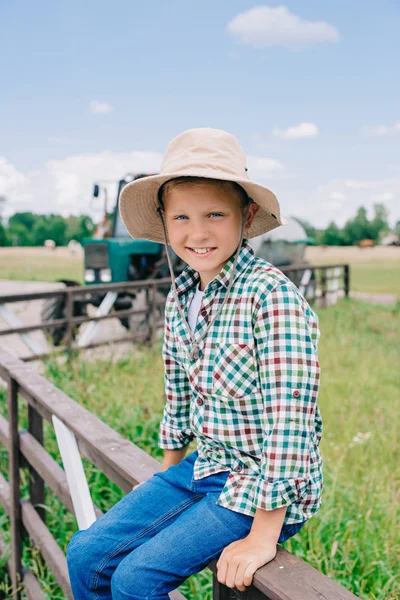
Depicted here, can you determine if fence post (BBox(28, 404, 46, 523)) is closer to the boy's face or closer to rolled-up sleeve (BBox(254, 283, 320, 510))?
the boy's face

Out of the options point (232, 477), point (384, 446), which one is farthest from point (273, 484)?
point (384, 446)

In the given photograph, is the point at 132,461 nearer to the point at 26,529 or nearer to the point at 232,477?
the point at 232,477

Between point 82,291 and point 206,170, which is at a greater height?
point 206,170

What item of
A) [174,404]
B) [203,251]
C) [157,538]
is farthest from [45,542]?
[203,251]

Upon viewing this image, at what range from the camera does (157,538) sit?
1.18 meters

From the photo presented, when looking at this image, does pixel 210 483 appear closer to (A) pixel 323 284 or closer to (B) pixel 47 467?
(B) pixel 47 467

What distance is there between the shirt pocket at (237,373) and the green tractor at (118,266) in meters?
6.37

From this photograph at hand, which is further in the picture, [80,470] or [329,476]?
[329,476]

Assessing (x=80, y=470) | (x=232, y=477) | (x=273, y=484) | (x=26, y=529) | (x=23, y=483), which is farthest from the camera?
(x=23, y=483)

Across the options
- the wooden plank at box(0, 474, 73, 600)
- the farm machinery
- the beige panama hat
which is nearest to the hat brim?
the beige panama hat

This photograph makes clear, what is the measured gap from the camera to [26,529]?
2588 mm

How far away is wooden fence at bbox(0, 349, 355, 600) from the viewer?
98 cm

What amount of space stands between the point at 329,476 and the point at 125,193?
A: 2502 millimetres

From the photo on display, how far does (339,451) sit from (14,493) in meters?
2.14
